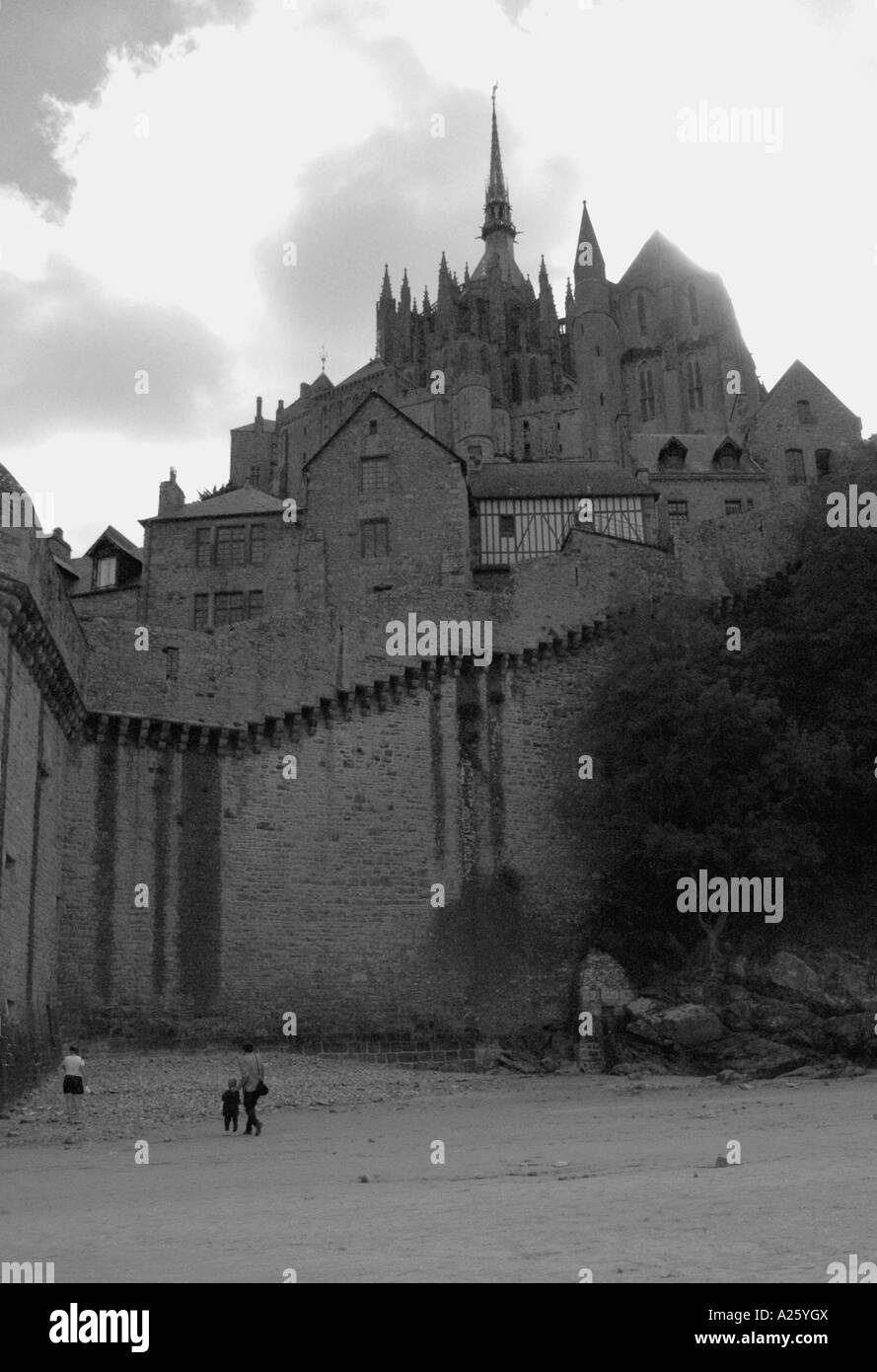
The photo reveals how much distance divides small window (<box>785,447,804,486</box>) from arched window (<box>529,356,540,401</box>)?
44280 mm

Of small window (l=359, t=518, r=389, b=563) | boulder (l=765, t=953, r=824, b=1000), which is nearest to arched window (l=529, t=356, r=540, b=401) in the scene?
small window (l=359, t=518, r=389, b=563)

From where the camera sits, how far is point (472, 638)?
3234 centimetres

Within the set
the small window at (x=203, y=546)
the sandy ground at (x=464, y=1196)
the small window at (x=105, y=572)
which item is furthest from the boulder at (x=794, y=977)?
the small window at (x=105, y=572)

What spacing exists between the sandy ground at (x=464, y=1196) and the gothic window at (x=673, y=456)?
1530 inches

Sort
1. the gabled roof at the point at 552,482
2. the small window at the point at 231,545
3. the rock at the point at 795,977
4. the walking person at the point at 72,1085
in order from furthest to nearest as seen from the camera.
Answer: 1. the gabled roof at the point at 552,482
2. the small window at the point at 231,545
3. the rock at the point at 795,977
4. the walking person at the point at 72,1085

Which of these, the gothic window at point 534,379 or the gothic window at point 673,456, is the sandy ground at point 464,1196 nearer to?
the gothic window at point 673,456

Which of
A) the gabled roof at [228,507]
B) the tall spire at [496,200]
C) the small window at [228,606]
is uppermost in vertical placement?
the tall spire at [496,200]

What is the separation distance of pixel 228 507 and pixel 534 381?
58717 millimetres

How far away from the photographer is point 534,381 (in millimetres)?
100125

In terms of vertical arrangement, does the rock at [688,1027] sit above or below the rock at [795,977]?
below

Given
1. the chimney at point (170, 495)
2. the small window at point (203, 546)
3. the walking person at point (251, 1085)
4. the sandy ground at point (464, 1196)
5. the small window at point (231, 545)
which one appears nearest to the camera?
the sandy ground at point (464, 1196)

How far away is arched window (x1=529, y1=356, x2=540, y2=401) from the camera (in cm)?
9912

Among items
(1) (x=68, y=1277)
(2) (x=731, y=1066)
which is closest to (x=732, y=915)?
(2) (x=731, y=1066)

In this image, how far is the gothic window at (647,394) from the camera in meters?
87.8
